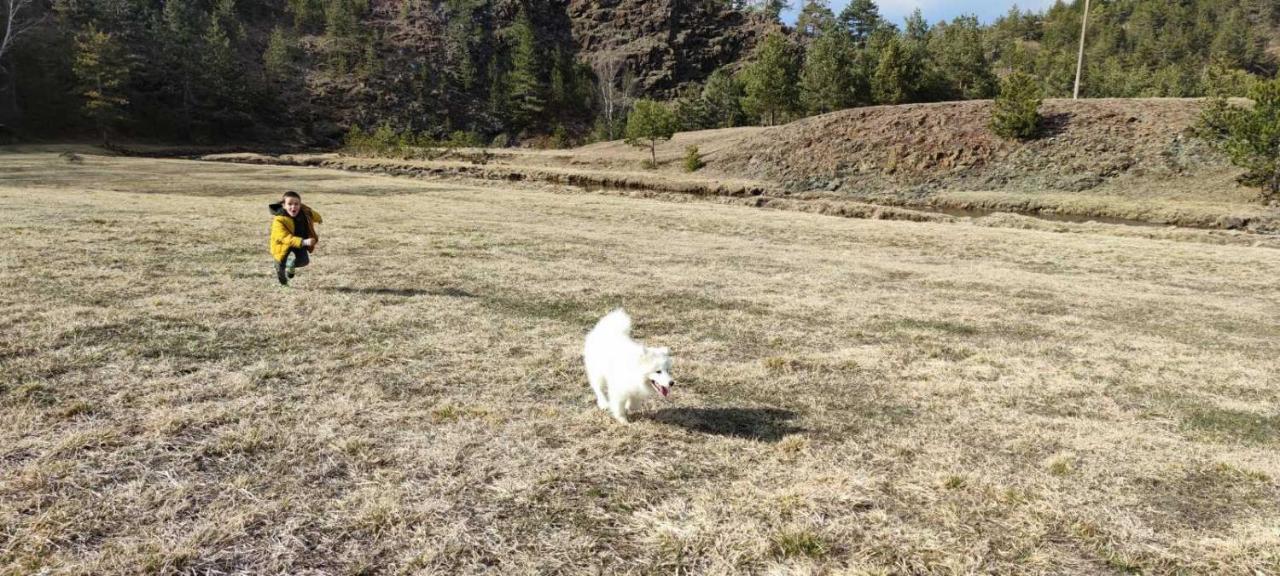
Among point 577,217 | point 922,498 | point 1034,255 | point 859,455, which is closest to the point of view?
point 922,498

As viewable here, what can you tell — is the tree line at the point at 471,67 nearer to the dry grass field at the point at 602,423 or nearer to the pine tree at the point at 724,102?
the pine tree at the point at 724,102

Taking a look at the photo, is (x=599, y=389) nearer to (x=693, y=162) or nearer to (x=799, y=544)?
(x=799, y=544)

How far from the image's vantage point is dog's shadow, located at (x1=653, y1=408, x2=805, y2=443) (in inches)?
247

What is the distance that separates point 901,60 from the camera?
7256 centimetres

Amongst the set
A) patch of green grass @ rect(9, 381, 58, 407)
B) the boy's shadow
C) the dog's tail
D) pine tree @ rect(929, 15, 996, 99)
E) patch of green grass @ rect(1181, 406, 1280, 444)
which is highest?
pine tree @ rect(929, 15, 996, 99)

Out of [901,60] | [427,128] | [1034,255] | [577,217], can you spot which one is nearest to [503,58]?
[427,128]

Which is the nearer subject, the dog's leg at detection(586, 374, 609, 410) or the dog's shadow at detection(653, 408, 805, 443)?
the dog's shadow at detection(653, 408, 805, 443)

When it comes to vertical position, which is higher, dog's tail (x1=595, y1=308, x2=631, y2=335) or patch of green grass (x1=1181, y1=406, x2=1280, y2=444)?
dog's tail (x1=595, y1=308, x2=631, y2=335)

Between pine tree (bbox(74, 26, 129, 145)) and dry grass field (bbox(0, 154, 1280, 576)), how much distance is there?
257ft

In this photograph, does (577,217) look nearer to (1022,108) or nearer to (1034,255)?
(1034,255)

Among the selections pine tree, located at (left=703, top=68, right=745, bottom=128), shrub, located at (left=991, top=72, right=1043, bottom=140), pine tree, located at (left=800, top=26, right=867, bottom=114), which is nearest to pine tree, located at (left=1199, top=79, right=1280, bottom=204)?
shrub, located at (left=991, top=72, right=1043, bottom=140)

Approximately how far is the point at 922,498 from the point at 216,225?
66.2 feet

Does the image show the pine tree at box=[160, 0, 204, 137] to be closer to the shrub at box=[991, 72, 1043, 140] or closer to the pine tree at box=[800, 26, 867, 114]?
the pine tree at box=[800, 26, 867, 114]

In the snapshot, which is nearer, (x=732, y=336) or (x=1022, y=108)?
(x=732, y=336)
